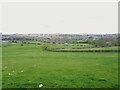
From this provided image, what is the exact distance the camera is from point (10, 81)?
26.2 meters

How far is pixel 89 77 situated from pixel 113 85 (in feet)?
14.8

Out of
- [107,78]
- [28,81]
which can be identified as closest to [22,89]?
[28,81]

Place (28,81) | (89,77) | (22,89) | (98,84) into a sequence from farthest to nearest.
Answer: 1. (89,77)
2. (28,81)
3. (98,84)
4. (22,89)

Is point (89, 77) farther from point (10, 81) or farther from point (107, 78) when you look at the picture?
point (10, 81)

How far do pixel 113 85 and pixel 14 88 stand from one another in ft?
29.3

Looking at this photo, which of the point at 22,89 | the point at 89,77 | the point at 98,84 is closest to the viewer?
the point at 22,89

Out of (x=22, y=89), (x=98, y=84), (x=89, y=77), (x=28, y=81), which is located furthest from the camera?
(x=89, y=77)

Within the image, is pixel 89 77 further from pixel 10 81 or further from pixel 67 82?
pixel 10 81

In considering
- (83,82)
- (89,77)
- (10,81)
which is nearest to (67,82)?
(83,82)

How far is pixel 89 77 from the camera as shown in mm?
28438

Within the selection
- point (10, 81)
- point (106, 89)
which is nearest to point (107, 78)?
point (106, 89)

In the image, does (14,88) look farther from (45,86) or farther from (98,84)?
(98,84)

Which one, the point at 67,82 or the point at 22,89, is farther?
the point at 67,82

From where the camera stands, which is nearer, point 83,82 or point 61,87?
point 61,87
